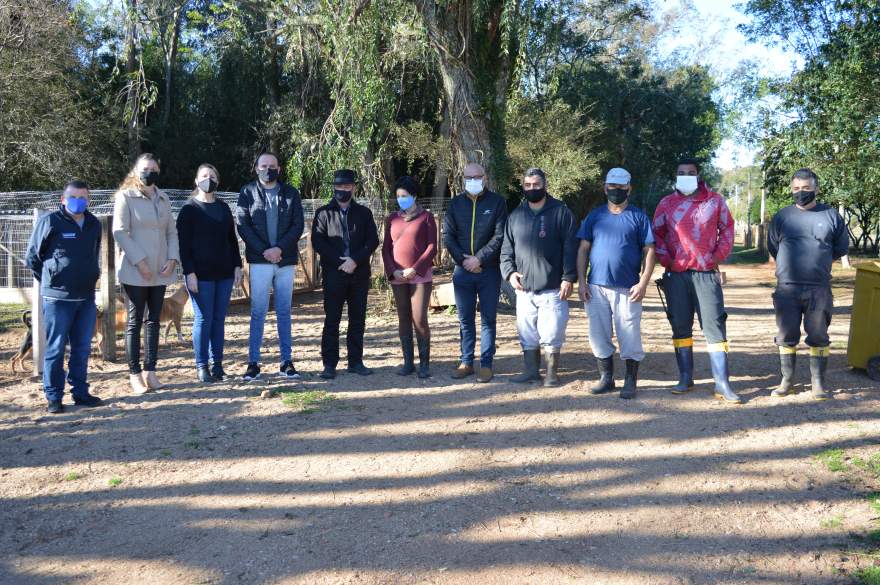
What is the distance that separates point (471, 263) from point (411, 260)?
0.59m

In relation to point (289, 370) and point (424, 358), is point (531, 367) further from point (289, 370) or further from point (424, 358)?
point (289, 370)

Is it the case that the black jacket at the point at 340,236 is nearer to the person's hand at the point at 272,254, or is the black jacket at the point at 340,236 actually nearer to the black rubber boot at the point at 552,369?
the person's hand at the point at 272,254

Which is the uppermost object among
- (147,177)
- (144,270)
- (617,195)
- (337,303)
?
(147,177)

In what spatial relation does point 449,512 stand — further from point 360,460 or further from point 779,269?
point 779,269

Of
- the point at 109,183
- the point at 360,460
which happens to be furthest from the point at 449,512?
the point at 109,183

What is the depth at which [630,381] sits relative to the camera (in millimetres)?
6566

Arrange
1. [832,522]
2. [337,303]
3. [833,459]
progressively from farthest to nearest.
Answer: [337,303] → [833,459] → [832,522]

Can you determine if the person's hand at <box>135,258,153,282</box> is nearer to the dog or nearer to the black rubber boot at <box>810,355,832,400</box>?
the dog

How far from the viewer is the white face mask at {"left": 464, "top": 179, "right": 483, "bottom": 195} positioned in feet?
23.1

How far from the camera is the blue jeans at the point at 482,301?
7164mm

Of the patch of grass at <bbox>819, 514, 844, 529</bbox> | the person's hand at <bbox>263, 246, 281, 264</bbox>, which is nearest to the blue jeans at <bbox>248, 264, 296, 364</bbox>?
the person's hand at <bbox>263, 246, 281, 264</bbox>

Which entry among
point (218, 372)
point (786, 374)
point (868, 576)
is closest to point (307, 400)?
point (218, 372)

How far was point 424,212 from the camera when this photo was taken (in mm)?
7340

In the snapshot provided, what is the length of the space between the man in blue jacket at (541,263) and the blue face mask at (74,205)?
3.57 metres
